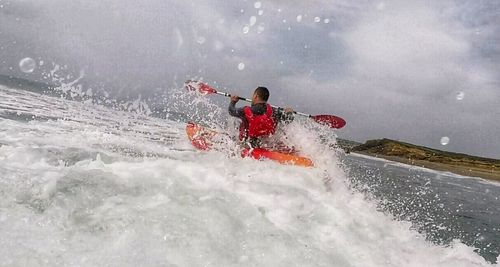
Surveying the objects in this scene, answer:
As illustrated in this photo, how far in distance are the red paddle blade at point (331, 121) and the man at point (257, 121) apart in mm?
2410

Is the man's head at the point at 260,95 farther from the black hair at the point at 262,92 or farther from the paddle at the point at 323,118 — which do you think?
the paddle at the point at 323,118

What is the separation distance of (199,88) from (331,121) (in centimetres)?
417

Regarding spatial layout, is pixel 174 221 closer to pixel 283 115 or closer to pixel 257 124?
pixel 257 124

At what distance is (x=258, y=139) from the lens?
978 centimetres

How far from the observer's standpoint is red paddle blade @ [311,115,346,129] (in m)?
12.0

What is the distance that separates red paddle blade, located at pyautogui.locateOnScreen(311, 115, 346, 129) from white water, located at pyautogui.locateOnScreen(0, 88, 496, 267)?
544cm

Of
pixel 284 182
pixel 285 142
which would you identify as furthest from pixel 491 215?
pixel 284 182

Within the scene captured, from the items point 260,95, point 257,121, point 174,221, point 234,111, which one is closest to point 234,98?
point 234,111

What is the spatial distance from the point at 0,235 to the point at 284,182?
4.57m

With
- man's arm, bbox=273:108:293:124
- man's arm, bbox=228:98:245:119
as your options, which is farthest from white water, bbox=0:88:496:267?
man's arm, bbox=273:108:293:124

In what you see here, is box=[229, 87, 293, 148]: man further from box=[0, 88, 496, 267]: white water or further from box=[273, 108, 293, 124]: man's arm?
box=[0, 88, 496, 267]: white water

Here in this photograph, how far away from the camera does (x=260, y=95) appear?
9852 millimetres

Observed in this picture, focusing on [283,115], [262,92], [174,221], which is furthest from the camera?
[283,115]

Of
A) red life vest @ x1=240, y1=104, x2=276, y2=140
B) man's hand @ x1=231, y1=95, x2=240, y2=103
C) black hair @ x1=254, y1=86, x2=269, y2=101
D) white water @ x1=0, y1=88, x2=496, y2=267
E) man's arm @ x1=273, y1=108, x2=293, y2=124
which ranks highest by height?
black hair @ x1=254, y1=86, x2=269, y2=101
